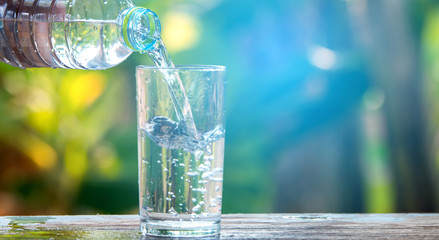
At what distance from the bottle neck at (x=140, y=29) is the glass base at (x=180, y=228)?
268 millimetres

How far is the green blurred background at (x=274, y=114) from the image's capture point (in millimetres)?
3105

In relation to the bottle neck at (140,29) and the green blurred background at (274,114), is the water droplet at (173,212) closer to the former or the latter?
the bottle neck at (140,29)

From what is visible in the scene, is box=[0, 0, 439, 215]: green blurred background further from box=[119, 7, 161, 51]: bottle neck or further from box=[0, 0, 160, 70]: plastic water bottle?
box=[119, 7, 161, 51]: bottle neck

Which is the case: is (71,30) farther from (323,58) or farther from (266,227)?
(323,58)

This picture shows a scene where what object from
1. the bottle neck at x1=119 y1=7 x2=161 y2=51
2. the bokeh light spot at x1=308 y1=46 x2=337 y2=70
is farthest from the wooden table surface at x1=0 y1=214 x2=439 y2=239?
the bokeh light spot at x1=308 y1=46 x2=337 y2=70

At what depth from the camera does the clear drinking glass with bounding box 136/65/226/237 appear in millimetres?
822

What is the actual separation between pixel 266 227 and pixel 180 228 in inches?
5.2

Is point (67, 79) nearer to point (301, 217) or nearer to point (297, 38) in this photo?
point (297, 38)

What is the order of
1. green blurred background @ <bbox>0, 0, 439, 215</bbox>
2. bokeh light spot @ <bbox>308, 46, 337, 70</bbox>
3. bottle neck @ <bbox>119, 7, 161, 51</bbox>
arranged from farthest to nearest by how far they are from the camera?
bokeh light spot @ <bbox>308, 46, 337, 70</bbox> < green blurred background @ <bbox>0, 0, 439, 215</bbox> < bottle neck @ <bbox>119, 7, 161, 51</bbox>

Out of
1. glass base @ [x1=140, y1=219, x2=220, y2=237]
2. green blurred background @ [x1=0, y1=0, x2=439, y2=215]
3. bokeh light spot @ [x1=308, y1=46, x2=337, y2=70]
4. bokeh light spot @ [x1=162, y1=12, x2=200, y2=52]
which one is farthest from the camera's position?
bokeh light spot @ [x1=162, y1=12, x2=200, y2=52]

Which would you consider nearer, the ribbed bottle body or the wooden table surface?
the wooden table surface

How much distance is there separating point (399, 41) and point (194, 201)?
2.47 metres

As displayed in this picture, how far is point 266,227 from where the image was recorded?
89 centimetres

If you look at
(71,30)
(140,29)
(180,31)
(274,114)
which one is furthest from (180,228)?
(180,31)
